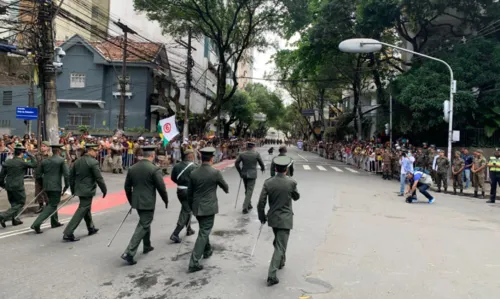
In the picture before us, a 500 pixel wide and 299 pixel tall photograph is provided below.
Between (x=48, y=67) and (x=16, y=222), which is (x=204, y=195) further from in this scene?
(x=48, y=67)

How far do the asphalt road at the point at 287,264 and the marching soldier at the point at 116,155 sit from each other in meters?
8.64

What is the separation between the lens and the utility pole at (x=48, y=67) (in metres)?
11.3

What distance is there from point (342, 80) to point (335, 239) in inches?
1250

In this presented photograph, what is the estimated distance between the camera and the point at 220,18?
2577 cm

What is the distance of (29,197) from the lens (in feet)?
35.1

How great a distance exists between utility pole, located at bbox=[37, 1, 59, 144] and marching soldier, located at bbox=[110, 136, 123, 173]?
6.29 meters

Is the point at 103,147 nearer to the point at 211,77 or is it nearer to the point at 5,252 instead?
the point at 5,252

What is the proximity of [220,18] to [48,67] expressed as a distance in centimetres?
1617

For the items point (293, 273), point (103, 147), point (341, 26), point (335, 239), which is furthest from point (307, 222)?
point (341, 26)

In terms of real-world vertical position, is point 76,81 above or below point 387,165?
above

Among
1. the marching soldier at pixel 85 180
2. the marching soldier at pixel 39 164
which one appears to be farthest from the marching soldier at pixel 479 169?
the marching soldier at pixel 39 164

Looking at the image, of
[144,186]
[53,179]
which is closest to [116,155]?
[53,179]

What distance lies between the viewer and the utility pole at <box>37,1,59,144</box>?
1128 cm

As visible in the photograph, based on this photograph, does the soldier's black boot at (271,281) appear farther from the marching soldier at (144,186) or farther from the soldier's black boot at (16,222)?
the soldier's black boot at (16,222)
